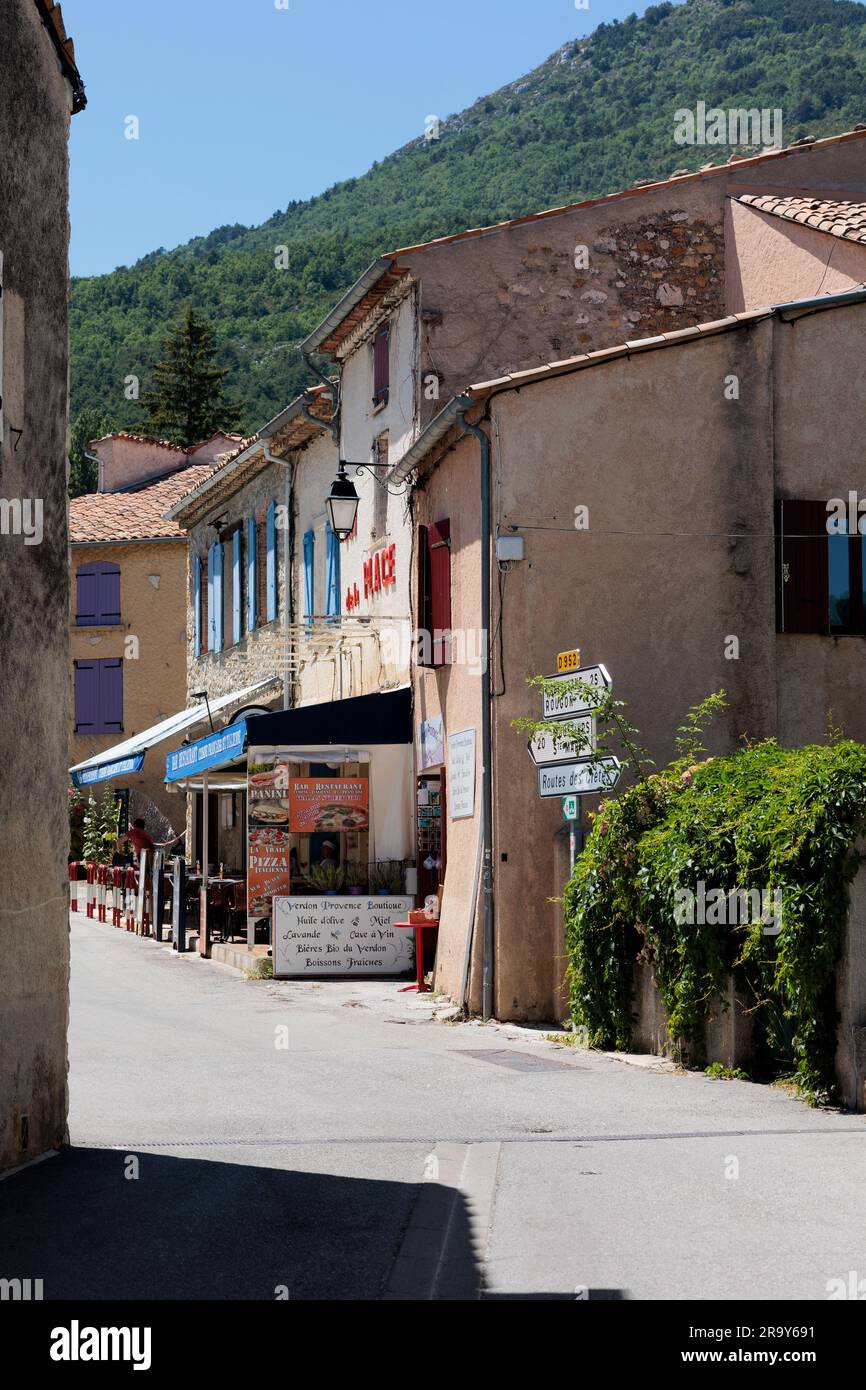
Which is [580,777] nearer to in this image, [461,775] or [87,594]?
[461,775]

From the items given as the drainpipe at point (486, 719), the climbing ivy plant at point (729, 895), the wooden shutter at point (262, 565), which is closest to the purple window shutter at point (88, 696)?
the wooden shutter at point (262, 565)

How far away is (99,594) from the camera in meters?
43.1

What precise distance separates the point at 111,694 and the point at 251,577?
14969mm

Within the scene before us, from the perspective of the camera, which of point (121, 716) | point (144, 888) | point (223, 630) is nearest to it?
point (144, 888)

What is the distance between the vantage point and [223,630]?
30969 millimetres

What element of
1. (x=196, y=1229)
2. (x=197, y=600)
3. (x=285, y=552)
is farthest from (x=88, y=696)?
(x=196, y=1229)

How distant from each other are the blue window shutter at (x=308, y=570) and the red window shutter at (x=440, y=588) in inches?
257

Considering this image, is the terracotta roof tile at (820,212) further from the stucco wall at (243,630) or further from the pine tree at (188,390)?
the pine tree at (188,390)

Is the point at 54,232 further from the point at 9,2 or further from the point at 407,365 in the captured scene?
the point at 407,365

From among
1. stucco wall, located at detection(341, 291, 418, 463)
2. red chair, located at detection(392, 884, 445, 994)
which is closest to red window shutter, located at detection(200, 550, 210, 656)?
stucco wall, located at detection(341, 291, 418, 463)

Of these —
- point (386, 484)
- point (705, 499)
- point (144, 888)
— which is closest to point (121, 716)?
point (144, 888)

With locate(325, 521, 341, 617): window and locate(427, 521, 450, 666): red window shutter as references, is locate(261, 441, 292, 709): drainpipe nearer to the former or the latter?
locate(325, 521, 341, 617): window

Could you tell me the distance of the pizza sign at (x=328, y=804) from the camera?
66.2ft

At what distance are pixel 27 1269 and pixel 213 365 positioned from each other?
60983 mm
